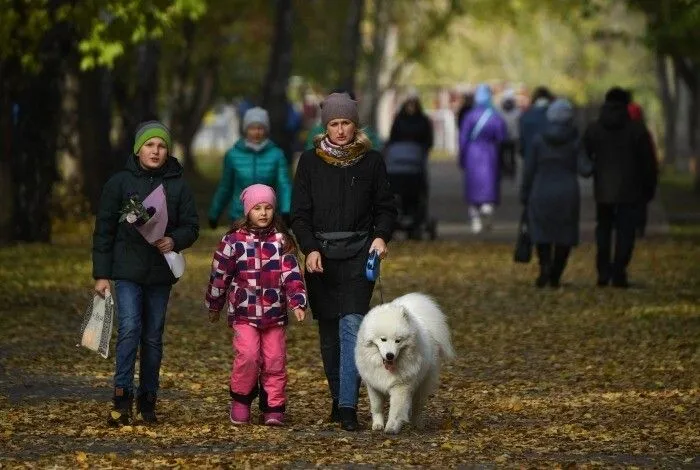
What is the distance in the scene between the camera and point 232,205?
1788 cm

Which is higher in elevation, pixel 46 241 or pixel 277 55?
pixel 277 55

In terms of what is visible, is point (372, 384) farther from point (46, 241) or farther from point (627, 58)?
point (627, 58)

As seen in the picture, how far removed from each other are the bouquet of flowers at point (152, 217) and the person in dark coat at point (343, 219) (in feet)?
2.22

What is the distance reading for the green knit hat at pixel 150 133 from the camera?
11695mm

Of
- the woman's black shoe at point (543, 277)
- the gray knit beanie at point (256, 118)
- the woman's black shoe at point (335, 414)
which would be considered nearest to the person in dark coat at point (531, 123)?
the woman's black shoe at point (543, 277)

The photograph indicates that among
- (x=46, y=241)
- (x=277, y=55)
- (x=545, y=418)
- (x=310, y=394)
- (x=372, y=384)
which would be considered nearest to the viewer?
(x=372, y=384)

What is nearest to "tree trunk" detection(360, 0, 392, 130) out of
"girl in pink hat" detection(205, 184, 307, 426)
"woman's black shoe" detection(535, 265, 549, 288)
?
"woman's black shoe" detection(535, 265, 549, 288)

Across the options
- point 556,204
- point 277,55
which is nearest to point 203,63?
point 277,55

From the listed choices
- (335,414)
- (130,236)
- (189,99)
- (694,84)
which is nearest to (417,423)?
(335,414)

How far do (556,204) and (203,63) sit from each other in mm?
35812

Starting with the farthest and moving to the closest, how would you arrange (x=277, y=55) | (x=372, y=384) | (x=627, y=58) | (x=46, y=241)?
(x=627, y=58), (x=277, y=55), (x=46, y=241), (x=372, y=384)

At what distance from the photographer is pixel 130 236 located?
38.6 ft

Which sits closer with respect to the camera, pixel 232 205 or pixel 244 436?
pixel 244 436

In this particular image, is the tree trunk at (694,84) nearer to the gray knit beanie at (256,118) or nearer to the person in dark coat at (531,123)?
the person in dark coat at (531,123)
